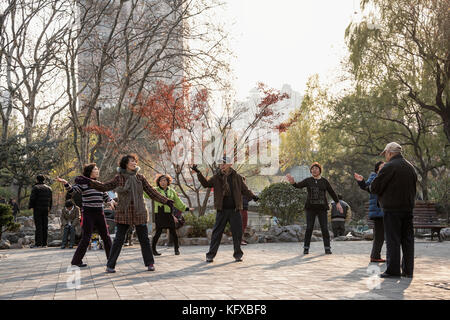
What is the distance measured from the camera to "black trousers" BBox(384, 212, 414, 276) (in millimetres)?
7728

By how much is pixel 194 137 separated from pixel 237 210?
8.75 meters

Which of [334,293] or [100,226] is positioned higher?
[100,226]

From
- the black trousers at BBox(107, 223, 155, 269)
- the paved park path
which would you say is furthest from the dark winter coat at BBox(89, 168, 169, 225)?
the paved park path

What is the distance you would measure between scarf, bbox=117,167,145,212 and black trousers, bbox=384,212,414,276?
360cm

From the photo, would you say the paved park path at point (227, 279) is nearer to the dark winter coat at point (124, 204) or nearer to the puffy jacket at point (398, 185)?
the dark winter coat at point (124, 204)

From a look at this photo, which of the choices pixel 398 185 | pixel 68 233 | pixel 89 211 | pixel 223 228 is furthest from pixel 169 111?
pixel 398 185

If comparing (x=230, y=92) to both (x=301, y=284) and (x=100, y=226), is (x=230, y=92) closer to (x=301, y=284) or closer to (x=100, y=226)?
(x=100, y=226)

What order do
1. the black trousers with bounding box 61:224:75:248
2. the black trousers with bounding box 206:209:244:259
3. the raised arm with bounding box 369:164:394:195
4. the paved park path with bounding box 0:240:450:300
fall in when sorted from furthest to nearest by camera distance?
the black trousers with bounding box 61:224:75:248 → the black trousers with bounding box 206:209:244:259 → the raised arm with bounding box 369:164:394:195 → the paved park path with bounding box 0:240:450:300

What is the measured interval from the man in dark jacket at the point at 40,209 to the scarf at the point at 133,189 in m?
8.10

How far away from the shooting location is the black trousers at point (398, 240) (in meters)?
7.73

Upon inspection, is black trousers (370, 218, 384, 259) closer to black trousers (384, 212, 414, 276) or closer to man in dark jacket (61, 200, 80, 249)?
black trousers (384, 212, 414, 276)

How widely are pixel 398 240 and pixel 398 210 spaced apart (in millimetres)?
411

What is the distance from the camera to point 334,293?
20.4 ft
